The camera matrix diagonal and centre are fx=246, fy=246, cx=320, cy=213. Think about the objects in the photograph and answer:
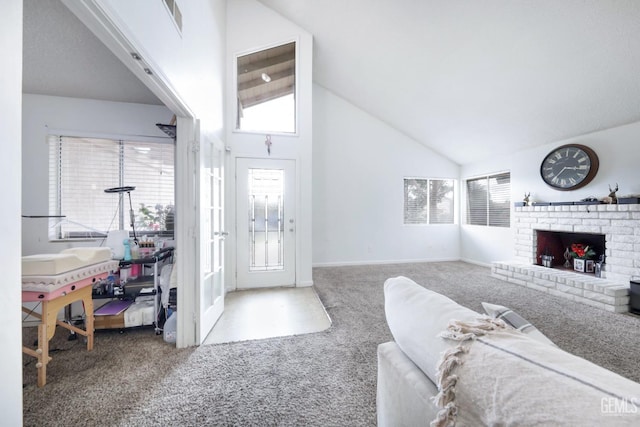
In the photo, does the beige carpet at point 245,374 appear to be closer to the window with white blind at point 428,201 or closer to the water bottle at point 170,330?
the water bottle at point 170,330

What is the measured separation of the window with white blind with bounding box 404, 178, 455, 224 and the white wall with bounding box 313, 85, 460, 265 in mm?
151

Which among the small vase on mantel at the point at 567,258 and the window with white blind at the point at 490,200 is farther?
the window with white blind at the point at 490,200

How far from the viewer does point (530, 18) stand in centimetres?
243

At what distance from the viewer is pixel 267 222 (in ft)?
12.5

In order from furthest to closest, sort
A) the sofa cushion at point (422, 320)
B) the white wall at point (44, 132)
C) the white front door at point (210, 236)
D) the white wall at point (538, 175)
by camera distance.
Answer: the white wall at point (538, 175), the white wall at point (44, 132), the white front door at point (210, 236), the sofa cushion at point (422, 320)

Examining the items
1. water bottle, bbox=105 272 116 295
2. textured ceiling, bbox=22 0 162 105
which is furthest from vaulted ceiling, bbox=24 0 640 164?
water bottle, bbox=105 272 116 295

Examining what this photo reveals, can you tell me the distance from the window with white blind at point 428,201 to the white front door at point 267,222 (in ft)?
9.95

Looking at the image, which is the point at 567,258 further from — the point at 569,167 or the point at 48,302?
the point at 48,302

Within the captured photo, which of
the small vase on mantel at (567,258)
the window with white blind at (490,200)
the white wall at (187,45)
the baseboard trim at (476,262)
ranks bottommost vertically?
the baseboard trim at (476,262)

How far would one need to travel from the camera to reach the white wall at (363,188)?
16.9ft

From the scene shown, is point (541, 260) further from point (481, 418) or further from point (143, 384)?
point (143, 384)

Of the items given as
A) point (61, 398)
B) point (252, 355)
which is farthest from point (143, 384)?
point (252, 355)

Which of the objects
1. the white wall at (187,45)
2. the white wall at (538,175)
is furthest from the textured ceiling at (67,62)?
the white wall at (538,175)
